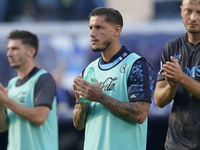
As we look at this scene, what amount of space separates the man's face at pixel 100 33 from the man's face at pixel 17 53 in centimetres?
180

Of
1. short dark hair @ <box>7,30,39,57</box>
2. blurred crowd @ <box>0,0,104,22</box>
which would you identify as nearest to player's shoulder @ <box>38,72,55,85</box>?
short dark hair @ <box>7,30,39,57</box>

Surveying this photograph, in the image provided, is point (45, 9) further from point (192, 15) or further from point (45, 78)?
point (192, 15)

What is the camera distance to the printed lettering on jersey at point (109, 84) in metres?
3.11

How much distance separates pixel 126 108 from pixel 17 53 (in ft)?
7.83

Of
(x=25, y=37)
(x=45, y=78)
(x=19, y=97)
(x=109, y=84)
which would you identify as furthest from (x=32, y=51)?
(x=109, y=84)

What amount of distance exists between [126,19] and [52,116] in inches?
210

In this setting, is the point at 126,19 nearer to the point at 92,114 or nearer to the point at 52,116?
the point at 52,116

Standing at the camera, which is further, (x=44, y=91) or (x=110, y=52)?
(x=44, y=91)

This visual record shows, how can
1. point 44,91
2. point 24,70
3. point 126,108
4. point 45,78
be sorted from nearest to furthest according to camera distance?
point 126,108, point 44,91, point 45,78, point 24,70

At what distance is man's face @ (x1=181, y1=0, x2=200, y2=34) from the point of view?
313cm

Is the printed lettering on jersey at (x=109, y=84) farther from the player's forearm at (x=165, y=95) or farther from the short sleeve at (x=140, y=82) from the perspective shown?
the player's forearm at (x=165, y=95)

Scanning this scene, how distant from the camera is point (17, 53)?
4.83m

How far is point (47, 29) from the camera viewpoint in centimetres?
763

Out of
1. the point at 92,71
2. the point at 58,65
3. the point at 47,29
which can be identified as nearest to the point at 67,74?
the point at 58,65
